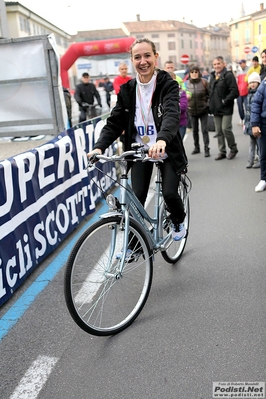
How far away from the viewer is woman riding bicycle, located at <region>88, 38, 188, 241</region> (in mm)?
3520

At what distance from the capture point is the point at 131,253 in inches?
135

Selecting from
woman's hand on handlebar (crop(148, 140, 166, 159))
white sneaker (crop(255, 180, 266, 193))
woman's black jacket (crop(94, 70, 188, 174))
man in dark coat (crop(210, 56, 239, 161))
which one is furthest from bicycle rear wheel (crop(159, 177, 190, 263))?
man in dark coat (crop(210, 56, 239, 161))

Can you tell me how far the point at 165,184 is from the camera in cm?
366

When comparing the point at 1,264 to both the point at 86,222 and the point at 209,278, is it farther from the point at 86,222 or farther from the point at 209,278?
the point at 86,222

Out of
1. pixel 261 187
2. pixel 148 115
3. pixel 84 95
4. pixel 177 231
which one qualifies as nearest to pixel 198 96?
pixel 261 187

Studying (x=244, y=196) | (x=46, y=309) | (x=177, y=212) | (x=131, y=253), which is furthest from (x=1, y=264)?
(x=244, y=196)

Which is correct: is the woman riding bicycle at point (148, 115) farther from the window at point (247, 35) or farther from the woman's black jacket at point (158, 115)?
the window at point (247, 35)

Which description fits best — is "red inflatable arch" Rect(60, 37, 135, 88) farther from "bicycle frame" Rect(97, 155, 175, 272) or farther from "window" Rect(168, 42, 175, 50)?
"window" Rect(168, 42, 175, 50)

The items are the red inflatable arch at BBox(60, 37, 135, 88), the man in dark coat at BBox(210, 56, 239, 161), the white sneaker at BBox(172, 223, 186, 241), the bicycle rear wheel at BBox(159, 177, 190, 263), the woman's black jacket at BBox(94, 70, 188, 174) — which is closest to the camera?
the woman's black jacket at BBox(94, 70, 188, 174)

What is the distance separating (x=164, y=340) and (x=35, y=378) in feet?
2.91

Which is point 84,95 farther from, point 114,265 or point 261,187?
point 114,265


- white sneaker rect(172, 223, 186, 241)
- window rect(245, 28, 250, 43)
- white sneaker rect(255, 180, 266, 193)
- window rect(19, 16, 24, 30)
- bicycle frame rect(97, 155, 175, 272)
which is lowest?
white sneaker rect(255, 180, 266, 193)

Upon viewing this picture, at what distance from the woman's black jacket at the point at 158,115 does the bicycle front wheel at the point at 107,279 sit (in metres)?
0.69

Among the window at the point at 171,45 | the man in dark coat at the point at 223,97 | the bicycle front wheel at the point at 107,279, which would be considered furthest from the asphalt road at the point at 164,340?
the window at the point at 171,45
